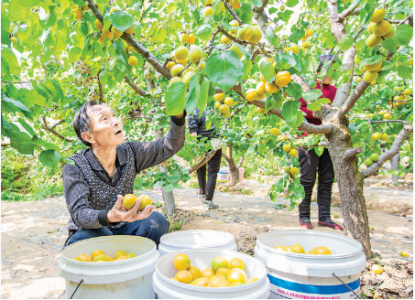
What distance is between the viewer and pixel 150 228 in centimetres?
172

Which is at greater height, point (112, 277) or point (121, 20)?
point (121, 20)

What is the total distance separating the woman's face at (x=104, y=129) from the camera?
5.81ft

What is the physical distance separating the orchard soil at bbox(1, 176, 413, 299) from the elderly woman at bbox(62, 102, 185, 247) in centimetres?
73

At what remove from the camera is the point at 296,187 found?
1933 mm

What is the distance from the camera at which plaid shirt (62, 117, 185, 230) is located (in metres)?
1.49

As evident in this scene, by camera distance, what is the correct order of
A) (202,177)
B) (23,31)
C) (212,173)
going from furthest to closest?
(202,177)
(212,173)
(23,31)

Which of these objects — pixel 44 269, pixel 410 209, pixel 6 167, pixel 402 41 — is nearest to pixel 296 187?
pixel 402 41

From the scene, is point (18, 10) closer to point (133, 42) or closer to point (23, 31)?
point (23, 31)

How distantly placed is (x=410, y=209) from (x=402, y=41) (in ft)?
15.4

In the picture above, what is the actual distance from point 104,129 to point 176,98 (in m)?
1.20

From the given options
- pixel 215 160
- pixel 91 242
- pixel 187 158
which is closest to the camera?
pixel 91 242

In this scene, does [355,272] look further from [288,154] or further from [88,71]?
[88,71]

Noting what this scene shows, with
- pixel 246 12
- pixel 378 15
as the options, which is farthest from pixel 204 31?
pixel 378 15

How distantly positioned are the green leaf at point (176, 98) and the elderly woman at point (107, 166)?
86 cm
